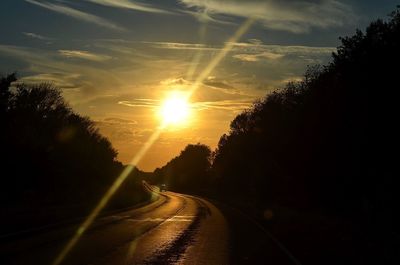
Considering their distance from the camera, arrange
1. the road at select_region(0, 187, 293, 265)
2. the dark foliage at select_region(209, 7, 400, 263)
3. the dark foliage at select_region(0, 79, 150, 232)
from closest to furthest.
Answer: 1. the road at select_region(0, 187, 293, 265)
2. the dark foliage at select_region(209, 7, 400, 263)
3. the dark foliage at select_region(0, 79, 150, 232)

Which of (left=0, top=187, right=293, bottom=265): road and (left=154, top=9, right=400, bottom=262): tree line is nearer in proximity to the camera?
(left=0, top=187, right=293, bottom=265): road

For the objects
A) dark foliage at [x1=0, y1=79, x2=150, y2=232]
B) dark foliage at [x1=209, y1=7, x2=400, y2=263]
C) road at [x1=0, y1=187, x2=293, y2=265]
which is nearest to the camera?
road at [x1=0, y1=187, x2=293, y2=265]

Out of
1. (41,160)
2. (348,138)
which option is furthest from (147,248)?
(41,160)

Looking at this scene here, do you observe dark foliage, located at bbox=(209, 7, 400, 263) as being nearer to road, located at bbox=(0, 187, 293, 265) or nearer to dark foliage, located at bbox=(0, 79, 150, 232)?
road, located at bbox=(0, 187, 293, 265)

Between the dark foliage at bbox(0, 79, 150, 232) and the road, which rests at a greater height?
the dark foliage at bbox(0, 79, 150, 232)

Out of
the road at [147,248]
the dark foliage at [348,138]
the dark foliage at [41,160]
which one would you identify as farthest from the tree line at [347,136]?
the dark foliage at [41,160]

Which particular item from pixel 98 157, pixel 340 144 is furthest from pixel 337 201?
pixel 98 157

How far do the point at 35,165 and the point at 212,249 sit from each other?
37.1 metres

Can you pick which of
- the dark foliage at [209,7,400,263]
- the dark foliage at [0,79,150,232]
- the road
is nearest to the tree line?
the dark foliage at [209,7,400,263]

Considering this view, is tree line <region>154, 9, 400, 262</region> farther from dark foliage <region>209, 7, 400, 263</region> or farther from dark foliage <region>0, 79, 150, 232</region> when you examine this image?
dark foliage <region>0, 79, 150, 232</region>

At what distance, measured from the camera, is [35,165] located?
50.4 m

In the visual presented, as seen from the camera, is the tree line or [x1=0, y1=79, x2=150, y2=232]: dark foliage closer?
A: the tree line

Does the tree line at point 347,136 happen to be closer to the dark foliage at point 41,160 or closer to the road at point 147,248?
the road at point 147,248

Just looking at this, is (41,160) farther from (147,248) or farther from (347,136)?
(147,248)
